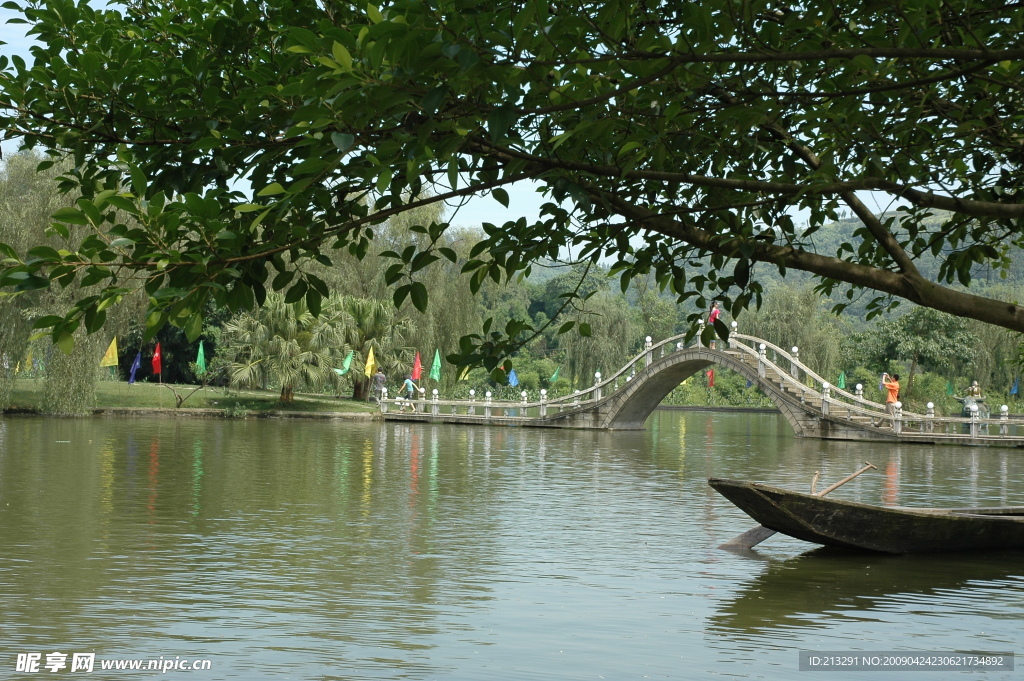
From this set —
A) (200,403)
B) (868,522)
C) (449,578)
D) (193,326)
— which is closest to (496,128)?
(193,326)

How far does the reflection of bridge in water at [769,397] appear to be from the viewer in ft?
96.3

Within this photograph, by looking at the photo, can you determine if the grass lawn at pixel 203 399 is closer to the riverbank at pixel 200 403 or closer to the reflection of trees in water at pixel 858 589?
the riverbank at pixel 200 403

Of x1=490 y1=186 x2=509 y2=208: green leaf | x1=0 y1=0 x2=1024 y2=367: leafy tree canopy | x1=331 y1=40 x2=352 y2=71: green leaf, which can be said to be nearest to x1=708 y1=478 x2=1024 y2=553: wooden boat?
x1=0 y1=0 x2=1024 y2=367: leafy tree canopy

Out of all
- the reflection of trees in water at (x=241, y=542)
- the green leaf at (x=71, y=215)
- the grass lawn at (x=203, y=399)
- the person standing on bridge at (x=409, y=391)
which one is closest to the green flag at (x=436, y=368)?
the person standing on bridge at (x=409, y=391)

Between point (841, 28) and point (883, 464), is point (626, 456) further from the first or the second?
point (841, 28)

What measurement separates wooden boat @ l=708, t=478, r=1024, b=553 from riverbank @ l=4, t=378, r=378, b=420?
25.1 m

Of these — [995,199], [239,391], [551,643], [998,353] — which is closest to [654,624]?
[551,643]

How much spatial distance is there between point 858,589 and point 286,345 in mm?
26674

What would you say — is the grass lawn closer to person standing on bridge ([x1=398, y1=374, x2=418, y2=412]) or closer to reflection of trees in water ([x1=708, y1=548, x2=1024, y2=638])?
person standing on bridge ([x1=398, y1=374, x2=418, y2=412])

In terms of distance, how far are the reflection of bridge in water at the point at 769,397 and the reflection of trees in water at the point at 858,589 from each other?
18.4 meters

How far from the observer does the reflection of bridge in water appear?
29.3 m

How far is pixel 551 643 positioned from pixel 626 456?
16685 mm

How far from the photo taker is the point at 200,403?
35406mm

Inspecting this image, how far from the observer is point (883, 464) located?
22016 millimetres
